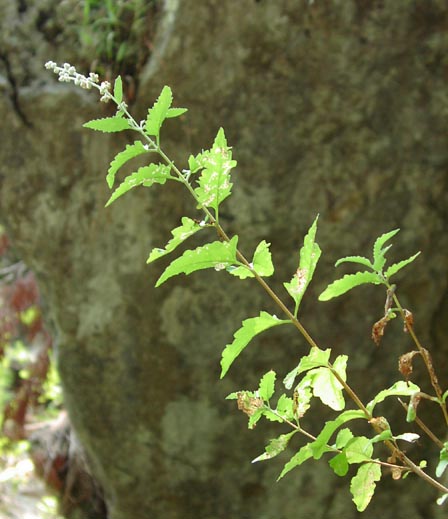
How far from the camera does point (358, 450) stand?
30.8 inches

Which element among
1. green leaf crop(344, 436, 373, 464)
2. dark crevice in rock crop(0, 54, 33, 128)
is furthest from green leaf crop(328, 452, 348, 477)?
dark crevice in rock crop(0, 54, 33, 128)

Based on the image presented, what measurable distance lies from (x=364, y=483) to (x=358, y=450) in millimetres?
47

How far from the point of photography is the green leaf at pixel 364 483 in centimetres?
79

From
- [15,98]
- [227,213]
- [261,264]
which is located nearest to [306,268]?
[261,264]

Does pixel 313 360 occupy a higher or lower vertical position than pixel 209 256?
lower

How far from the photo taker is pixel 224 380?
7.41 feet

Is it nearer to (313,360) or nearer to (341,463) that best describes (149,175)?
(313,360)

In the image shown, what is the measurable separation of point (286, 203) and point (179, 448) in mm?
923

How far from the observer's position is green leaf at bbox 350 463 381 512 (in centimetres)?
79

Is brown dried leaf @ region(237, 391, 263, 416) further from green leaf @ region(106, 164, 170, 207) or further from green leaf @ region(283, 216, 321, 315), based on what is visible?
green leaf @ region(106, 164, 170, 207)

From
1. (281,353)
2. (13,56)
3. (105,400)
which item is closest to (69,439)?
(105,400)

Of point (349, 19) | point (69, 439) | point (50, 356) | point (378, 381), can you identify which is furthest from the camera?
point (50, 356)

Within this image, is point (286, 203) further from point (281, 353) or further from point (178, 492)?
point (178, 492)

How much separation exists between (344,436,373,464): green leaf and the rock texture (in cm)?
142
